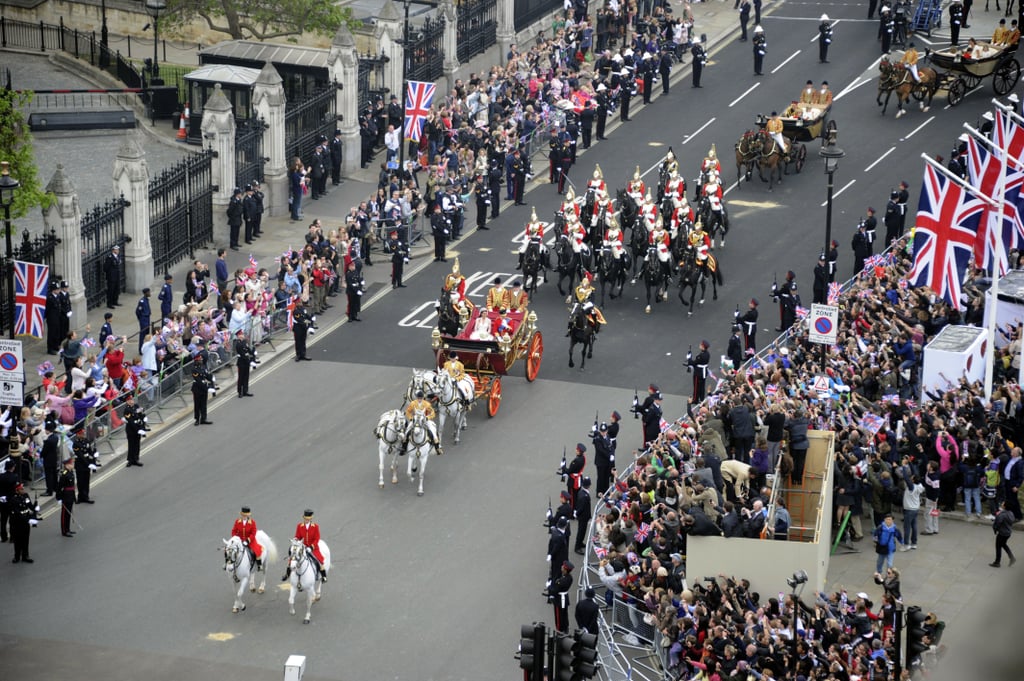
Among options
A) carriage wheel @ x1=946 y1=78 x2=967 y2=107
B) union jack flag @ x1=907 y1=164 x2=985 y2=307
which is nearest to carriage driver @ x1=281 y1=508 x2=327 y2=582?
union jack flag @ x1=907 y1=164 x2=985 y2=307

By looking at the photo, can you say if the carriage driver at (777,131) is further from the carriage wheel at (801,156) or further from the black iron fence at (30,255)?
→ the black iron fence at (30,255)

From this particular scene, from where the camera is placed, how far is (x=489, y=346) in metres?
31.6

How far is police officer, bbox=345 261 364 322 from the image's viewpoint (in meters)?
37.2

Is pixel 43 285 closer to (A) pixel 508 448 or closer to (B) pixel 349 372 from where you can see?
(B) pixel 349 372

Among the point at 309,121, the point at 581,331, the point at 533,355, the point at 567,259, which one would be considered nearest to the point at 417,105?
the point at 309,121

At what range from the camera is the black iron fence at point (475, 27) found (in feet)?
179

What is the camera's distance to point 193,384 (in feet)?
102

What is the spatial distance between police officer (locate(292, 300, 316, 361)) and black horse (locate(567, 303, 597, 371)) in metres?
6.14

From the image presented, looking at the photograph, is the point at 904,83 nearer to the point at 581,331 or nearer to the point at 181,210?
the point at 581,331

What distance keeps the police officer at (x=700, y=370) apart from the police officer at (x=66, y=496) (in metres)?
13.2

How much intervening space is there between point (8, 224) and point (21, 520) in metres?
6.95

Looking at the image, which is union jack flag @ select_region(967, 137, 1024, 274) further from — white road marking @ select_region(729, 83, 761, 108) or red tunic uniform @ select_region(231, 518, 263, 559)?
white road marking @ select_region(729, 83, 761, 108)

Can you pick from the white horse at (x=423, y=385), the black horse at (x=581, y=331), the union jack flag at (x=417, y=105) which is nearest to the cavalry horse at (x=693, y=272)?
the black horse at (x=581, y=331)

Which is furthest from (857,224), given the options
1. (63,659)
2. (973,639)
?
(973,639)
